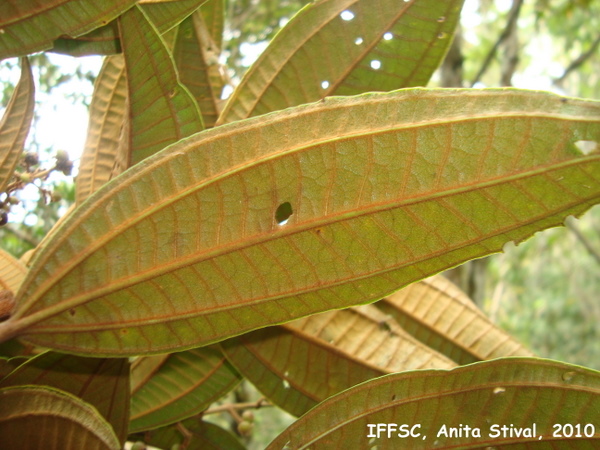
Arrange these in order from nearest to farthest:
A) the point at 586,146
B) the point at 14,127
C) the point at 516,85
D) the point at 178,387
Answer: the point at 586,146
the point at 14,127
the point at 178,387
the point at 516,85

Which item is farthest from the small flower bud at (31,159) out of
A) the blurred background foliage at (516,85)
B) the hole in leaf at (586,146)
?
the hole in leaf at (586,146)

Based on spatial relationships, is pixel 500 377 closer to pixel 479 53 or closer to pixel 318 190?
pixel 318 190

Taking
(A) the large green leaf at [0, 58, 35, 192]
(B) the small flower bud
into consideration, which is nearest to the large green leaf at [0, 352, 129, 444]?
(A) the large green leaf at [0, 58, 35, 192]

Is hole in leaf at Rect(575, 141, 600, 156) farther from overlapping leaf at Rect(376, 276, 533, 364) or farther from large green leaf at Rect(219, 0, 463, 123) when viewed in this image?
overlapping leaf at Rect(376, 276, 533, 364)

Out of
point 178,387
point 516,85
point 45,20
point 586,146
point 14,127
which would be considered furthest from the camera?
point 516,85

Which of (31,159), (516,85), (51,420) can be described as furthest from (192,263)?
(516,85)

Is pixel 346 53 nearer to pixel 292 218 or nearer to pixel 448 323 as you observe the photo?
pixel 292 218

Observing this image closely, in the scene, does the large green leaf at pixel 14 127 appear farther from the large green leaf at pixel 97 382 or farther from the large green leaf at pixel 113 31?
the large green leaf at pixel 97 382
